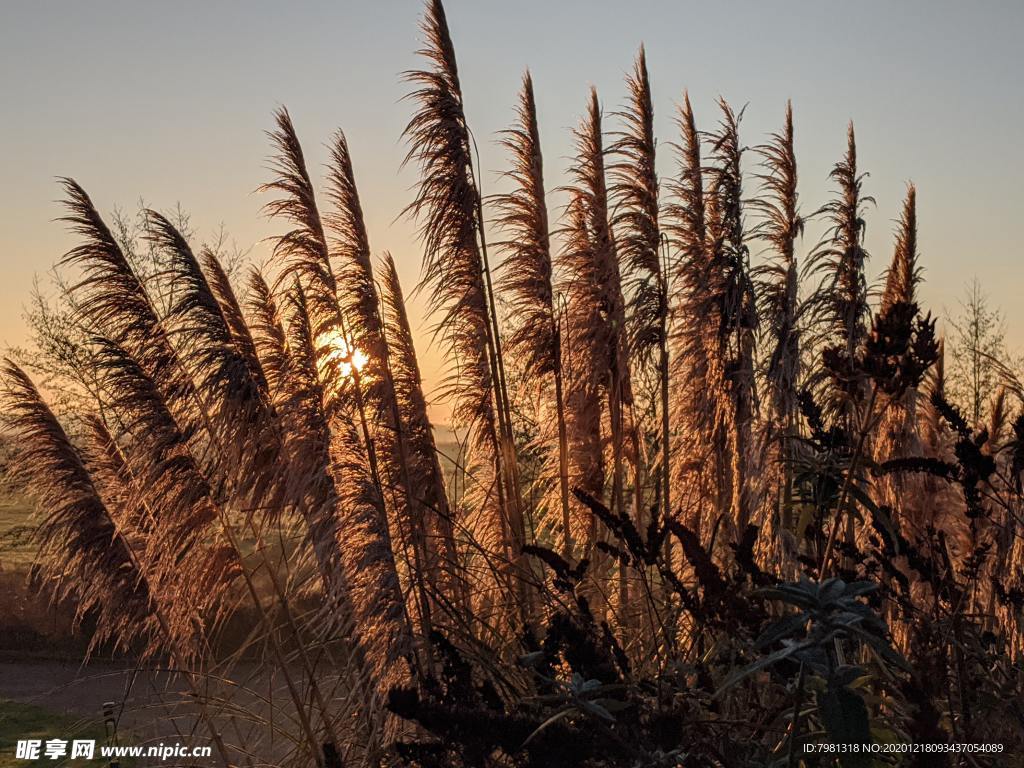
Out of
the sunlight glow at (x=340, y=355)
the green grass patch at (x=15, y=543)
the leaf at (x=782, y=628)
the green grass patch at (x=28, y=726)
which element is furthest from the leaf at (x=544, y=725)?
the green grass patch at (x=15, y=543)

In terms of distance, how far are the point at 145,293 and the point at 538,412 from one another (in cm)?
292

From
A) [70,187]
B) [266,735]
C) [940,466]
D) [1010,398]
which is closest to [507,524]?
[266,735]

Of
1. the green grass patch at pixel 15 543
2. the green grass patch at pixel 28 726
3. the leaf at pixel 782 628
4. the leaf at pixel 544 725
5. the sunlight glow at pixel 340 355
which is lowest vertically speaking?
the green grass patch at pixel 28 726

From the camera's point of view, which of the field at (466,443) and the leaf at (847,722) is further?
the field at (466,443)

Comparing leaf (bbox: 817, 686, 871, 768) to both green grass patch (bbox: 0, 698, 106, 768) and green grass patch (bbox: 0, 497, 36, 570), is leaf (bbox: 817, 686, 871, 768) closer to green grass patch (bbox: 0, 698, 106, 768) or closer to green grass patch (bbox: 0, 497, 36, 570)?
green grass patch (bbox: 0, 698, 106, 768)

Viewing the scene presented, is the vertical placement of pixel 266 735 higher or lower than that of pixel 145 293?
lower

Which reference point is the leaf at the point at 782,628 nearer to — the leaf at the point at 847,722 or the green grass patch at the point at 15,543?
the leaf at the point at 847,722

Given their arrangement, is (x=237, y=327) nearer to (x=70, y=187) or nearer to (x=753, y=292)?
(x=70, y=187)

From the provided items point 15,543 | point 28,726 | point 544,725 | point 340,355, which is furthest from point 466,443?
point 15,543

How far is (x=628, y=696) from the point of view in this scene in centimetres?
197

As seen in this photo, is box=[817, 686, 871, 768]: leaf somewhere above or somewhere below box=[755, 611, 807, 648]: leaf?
below

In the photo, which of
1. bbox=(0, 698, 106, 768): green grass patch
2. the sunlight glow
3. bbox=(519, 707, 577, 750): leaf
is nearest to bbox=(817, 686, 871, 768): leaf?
bbox=(519, 707, 577, 750): leaf

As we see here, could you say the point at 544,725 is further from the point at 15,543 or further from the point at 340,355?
the point at 15,543

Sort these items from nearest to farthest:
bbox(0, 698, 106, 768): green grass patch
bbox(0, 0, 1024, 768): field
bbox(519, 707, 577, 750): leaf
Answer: bbox(519, 707, 577, 750): leaf → bbox(0, 0, 1024, 768): field → bbox(0, 698, 106, 768): green grass patch
